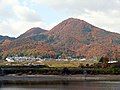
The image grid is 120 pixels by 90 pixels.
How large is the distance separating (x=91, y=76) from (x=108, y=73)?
7.71 meters

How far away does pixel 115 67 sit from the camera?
14175cm

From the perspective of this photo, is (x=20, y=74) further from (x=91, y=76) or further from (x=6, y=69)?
(x=91, y=76)

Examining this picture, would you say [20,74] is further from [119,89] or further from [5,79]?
[119,89]

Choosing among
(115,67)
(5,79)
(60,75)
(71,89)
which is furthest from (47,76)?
(71,89)

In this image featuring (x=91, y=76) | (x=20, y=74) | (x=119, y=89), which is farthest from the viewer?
(x=20, y=74)

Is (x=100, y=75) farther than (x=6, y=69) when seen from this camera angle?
No

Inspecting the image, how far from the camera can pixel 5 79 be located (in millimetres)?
133250

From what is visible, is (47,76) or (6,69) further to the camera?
(6,69)

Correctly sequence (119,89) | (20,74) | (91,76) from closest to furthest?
1. (119,89)
2. (91,76)
3. (20,74)

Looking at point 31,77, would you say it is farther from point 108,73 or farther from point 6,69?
point 108,73

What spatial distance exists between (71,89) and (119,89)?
382 inches

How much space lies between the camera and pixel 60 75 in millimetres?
132125

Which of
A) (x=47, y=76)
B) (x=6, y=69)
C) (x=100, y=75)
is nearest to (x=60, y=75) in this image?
(x=47, y=76)

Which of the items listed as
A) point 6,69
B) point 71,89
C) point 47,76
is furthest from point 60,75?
point 71,89
